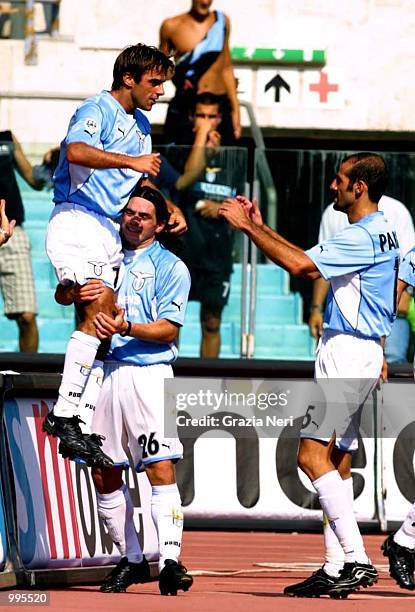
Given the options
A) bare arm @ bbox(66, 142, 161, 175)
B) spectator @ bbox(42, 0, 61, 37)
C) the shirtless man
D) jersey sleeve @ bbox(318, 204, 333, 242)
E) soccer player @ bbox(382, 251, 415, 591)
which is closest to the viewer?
bare arm @ bbox(66, 142, 161, 175)

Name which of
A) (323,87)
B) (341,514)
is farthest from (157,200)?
(323,87)

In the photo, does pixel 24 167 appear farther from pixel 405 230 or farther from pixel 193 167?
pixel 405 230

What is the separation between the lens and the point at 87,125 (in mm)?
8570

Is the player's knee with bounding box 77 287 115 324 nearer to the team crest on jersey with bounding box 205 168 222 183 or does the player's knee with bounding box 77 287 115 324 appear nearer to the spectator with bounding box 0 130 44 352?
the spectator with bounding box 0 130 44 352

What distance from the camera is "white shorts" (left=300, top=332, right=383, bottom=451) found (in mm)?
8922

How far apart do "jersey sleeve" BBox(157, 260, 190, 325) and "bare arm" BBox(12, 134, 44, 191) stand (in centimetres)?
498

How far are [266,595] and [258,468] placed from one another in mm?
4484

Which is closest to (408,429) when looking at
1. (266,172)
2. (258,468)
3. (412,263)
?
(258,468)

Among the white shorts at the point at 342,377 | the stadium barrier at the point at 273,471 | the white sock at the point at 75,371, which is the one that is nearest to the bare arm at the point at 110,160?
the white sock at the point at 75,371

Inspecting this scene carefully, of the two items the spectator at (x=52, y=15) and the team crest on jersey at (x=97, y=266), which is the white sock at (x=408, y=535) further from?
the spectator at (x=52, y=15)

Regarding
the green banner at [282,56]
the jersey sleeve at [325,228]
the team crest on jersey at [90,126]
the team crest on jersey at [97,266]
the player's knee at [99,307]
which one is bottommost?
the player's knee at [99,307]

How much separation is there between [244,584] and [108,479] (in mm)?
1224

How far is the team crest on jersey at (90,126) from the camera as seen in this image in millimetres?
8539

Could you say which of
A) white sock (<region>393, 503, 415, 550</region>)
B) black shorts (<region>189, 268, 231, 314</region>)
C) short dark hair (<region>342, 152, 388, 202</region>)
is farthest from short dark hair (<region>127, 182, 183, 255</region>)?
black shorts (<region>189, 268, 231, 314</region>)
